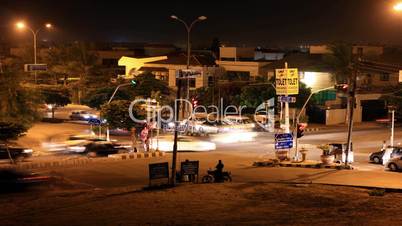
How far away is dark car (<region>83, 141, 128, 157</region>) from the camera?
3500cm

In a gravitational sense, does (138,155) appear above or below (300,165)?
above

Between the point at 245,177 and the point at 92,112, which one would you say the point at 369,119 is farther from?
the point at 245,177

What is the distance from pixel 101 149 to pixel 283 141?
1141 cm

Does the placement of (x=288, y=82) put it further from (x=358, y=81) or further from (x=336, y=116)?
(x=358, y=81)

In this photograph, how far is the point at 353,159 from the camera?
118ft

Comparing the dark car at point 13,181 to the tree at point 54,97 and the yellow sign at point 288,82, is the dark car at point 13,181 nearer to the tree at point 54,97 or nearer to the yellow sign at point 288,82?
the yellow sign at point 288,82

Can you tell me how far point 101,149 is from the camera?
35.3 meters

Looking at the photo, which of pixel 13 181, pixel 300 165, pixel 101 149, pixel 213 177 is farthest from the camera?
pixel 101 149

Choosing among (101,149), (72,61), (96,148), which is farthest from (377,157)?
(72,61)

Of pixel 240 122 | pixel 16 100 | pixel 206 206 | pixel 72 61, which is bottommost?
pixel 206 206

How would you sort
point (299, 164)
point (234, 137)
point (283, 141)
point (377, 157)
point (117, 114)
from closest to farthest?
1. point (283, 141)
2. point (299, 164)
3. point (377, 157)
4. point (117, 114)
5. point (234, 137)

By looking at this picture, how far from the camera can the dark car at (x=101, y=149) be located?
35.0m

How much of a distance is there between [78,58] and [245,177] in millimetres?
56556

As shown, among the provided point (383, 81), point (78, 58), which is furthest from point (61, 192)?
point (78, 58)
